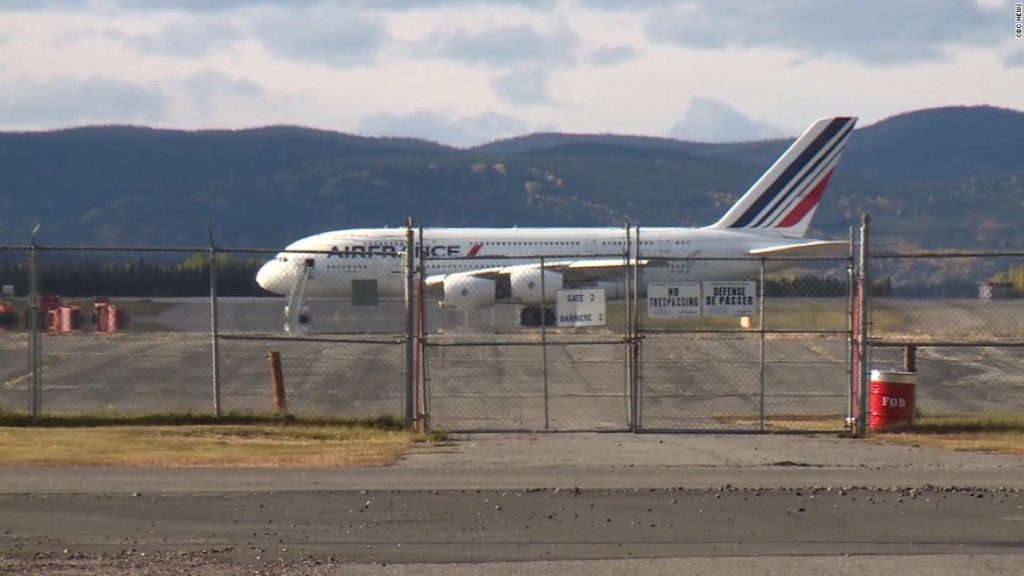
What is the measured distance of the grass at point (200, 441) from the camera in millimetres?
13250

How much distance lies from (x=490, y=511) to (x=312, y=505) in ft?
4.11

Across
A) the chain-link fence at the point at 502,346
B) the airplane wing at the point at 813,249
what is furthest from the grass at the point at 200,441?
the airplane wing at the point at 813,249

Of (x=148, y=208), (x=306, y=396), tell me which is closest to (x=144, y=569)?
(x=306, y=396)

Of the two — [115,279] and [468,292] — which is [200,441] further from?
[115,279]

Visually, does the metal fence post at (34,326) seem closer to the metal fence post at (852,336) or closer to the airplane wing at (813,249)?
the metal fence post at (852,336)

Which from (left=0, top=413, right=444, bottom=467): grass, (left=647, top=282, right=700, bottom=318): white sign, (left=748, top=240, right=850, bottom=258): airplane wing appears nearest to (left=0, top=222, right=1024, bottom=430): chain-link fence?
(left=647, top=282, right=700, bottom=318): white sign

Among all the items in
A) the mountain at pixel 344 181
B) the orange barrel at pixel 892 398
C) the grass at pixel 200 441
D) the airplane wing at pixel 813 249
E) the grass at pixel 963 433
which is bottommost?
the grass at pixel 963 433

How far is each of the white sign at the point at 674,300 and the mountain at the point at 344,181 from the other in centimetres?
10025

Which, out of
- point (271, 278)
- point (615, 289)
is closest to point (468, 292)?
point (615, 289)

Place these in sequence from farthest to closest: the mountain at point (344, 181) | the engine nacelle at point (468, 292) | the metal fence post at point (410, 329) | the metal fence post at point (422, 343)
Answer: the mountain at point (344, 181)
the engine nacelle at point (468, 292)
the metal fence post at point (422, 343)
the metal fence post at point (410, 329)

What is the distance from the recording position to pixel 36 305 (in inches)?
659

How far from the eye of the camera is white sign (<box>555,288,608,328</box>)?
16703 mm

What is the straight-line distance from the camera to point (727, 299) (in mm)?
16719

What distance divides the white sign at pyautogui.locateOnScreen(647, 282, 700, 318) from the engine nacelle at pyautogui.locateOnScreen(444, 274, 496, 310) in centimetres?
2200
